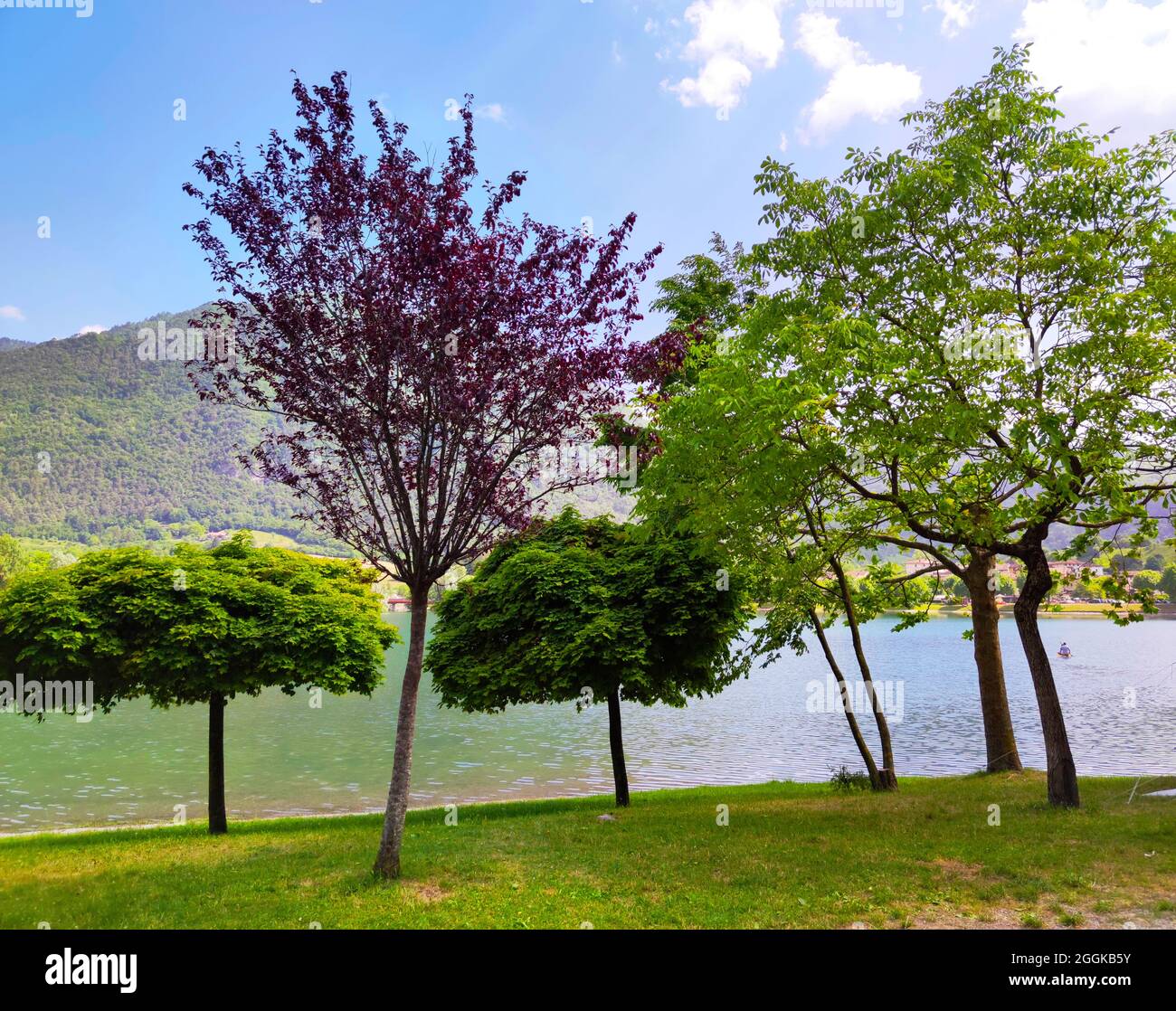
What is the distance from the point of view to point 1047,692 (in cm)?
1491

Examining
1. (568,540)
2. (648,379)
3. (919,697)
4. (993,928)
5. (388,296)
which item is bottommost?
(919,697)

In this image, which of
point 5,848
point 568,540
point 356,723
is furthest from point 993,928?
point 356,723

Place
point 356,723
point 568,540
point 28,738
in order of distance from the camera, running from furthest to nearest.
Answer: point 356,723, point 28,738, point 568,540

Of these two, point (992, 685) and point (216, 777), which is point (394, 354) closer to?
point (216, 777)

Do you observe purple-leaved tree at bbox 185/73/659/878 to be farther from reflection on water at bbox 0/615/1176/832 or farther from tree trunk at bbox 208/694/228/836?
reflection on water at bbox 0/615/1176/832

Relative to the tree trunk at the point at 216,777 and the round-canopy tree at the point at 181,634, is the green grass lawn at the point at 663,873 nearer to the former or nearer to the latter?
the tree trunk at the point at 216,777

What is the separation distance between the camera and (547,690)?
695 inches

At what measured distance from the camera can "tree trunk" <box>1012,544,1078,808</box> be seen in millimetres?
14867

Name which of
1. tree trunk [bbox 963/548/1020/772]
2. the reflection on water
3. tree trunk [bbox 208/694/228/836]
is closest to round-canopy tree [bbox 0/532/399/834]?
tree trunk [bbox 208/694/228/836]

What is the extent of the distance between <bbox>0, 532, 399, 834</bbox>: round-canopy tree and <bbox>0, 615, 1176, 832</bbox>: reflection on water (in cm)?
974

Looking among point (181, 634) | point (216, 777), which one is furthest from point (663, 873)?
point (216, 777)

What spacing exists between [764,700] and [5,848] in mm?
47647
